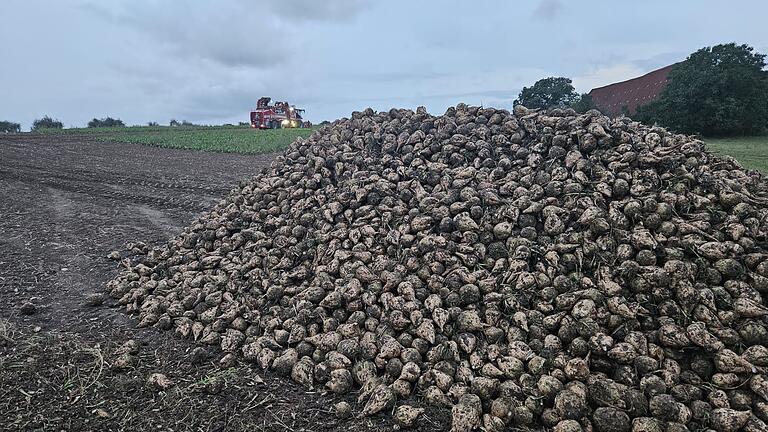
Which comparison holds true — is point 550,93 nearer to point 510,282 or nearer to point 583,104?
→ point 583,104

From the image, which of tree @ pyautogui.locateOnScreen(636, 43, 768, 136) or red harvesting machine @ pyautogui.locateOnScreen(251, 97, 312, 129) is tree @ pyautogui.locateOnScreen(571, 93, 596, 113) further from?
red harvesting machine @ pyautogui.locateOnScreen(251, 97, 312, 129)

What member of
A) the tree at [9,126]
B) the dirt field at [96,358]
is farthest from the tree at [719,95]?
the tree at [9,126]

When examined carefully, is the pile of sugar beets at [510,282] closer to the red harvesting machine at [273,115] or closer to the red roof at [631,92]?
the red roof at [631,92]

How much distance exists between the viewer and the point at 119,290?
17.2 ft

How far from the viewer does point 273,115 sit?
1283 inches

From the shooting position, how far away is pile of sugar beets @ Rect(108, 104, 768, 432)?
311 cm

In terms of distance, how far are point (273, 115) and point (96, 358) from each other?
30.1 meters

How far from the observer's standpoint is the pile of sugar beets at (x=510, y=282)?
10.2 feet

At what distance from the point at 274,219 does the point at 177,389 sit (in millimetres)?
2186

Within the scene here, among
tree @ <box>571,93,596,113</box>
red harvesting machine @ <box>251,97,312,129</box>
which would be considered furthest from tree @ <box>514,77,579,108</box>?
red harvesting machine @ <box>251,97,312,129</box>

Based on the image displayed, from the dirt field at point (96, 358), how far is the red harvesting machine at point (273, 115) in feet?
77.8

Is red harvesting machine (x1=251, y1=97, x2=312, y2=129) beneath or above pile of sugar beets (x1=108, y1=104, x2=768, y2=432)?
above

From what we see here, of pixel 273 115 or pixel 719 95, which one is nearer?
pixel 719 95

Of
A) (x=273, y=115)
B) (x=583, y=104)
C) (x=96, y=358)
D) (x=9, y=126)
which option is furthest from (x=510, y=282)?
(x=9, y=126)
